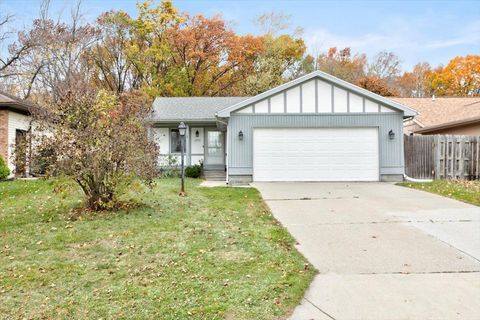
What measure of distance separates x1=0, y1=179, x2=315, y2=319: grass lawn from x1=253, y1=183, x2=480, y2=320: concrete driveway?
311mm

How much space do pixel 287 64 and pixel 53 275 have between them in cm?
2826

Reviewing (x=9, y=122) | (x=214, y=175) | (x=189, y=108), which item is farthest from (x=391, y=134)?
(x=9, y=122)

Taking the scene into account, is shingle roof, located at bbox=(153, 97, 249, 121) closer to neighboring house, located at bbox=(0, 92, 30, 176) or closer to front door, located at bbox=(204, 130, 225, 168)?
front door, located at bbox=(204, 130, 225, 168)

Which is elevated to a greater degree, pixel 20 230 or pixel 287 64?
pixel 287 64

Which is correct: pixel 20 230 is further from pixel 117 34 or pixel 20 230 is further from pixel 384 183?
pixel 117 34

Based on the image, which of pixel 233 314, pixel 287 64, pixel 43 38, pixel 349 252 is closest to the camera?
pixel 233 314

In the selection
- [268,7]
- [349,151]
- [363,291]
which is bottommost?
[363,291]

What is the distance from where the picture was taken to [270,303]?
3547 mm

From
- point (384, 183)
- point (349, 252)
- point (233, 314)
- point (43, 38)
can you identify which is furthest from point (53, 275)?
point (43, 38)

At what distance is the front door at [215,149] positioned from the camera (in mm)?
17047

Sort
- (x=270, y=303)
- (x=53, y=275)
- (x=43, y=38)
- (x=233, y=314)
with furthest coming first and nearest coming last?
1. (x=43, y=38)
2. (x=53, y=275)
3. (x=270, y=303)
4. (x=233, y=314)

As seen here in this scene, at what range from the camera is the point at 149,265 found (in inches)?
183

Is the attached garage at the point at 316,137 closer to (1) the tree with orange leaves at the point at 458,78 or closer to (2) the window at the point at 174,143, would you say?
(2) the window at the point at 174,143

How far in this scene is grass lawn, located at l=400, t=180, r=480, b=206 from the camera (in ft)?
31.1
